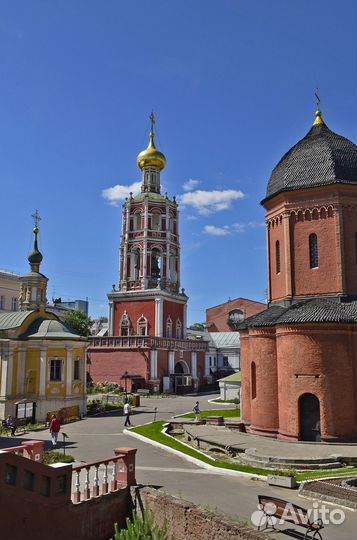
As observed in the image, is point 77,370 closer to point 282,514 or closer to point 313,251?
point 313,251

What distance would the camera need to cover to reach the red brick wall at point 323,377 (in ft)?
63.7

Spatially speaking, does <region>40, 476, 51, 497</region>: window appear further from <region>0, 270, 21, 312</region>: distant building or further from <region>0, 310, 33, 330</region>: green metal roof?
<region>0, 270, 21, 312</region>: distant building

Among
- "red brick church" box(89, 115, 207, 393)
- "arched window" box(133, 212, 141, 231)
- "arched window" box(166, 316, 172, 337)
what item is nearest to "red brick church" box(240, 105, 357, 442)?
"red brick church" box(89, 115, 207, 393)

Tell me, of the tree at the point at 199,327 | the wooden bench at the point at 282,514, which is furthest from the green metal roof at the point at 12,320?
the tree at the point at 199,327

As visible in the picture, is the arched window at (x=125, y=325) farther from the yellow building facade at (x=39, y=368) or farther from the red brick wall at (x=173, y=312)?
the yellow building facade at (x=39, y=368)

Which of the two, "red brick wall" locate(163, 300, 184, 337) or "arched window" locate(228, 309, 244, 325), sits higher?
"arched window" locate(228, 309, 244, 325)

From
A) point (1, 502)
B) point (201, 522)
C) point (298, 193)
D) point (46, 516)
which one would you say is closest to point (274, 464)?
point (201, 522)

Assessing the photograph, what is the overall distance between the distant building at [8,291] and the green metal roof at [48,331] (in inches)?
1138

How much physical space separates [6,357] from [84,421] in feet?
18.9

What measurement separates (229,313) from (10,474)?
6379 centimetres

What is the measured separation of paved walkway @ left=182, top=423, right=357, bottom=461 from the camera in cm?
1711

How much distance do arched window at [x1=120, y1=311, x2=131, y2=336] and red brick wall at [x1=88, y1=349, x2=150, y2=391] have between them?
127 inches

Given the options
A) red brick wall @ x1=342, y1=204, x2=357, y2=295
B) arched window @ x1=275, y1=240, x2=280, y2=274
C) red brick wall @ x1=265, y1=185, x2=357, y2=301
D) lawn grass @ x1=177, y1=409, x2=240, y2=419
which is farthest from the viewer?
lawn grass @ x1=177, y1=409, x2=240, y2=419

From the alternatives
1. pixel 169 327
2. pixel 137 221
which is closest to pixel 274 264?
pixel 169 327
